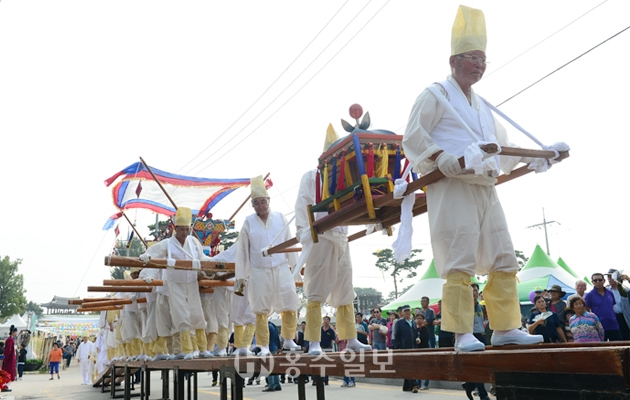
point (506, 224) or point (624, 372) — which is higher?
point (506, 224)

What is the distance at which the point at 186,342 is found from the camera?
8.55 meters

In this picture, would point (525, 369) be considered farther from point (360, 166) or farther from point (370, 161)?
point (370, 161)

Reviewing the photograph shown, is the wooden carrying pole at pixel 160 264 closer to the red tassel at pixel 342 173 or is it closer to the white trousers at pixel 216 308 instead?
the white trousers at pixel 216 308

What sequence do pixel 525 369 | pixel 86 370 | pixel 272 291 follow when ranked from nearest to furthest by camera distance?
1. pixel 525 369
2. pixel 272 291
3. pixel 86 370

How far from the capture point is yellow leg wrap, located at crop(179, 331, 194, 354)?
8.53 meters

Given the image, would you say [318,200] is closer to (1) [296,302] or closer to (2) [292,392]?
(1) [296,302]

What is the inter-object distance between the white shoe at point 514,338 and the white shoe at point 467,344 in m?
0.33

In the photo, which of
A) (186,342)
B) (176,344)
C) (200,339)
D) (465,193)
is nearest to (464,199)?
(465,193)

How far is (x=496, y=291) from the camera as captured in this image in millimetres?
3508

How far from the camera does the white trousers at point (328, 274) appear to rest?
17.6 ft

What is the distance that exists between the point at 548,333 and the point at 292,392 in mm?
6253

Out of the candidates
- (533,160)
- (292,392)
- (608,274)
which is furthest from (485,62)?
(292,392)

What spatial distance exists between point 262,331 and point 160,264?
2009 millimetres

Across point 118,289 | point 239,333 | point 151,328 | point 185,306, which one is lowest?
point 239,333
